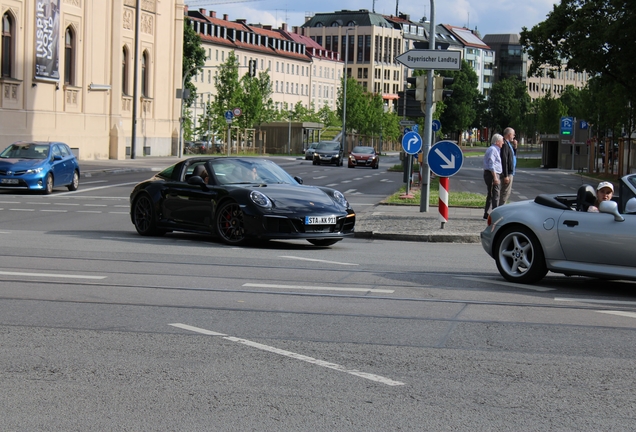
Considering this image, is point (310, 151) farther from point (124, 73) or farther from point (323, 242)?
point (323, 242)

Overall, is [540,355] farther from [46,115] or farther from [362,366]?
[46,115]

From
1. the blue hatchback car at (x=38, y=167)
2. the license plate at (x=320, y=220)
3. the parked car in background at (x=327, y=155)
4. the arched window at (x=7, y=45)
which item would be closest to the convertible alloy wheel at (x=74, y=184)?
the blue hatchback car at (x=38, y=167)

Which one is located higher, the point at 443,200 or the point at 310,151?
the point at 443,200

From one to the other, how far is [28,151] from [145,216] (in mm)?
13967

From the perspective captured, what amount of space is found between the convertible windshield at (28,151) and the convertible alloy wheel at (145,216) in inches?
530

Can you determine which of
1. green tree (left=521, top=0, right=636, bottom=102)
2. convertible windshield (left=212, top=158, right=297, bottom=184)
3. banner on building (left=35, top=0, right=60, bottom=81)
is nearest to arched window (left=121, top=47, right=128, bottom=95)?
banner on building (left=35, top=0, right=60, bottom=81)

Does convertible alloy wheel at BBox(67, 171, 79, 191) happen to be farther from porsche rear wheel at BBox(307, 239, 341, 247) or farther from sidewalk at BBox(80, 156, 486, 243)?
porsche rear wheel at BBox(307, 239, 341, 247)

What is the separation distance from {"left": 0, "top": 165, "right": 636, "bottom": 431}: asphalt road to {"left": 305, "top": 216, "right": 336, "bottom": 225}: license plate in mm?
1185

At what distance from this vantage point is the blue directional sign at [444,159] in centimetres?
1792

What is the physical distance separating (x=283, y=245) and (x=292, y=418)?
396 inches

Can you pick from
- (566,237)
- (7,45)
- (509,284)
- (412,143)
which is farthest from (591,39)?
(566,237)

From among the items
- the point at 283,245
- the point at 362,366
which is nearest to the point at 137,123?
the point at 283,245

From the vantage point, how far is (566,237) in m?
10.6

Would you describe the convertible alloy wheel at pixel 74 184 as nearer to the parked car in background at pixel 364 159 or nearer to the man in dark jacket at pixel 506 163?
the man in dark jacket at pixel 506 163
